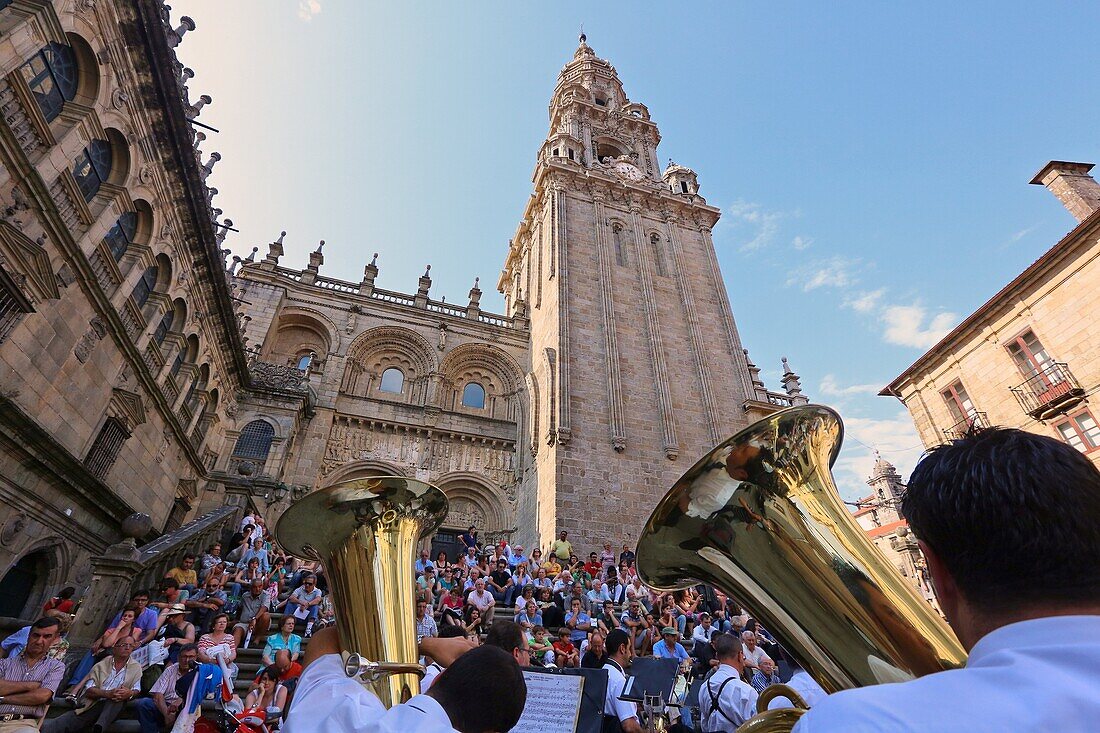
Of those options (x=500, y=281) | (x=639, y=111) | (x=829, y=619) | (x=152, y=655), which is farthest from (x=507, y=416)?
(x=639, y=111)

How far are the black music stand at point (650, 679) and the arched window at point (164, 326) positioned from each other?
1408 cm

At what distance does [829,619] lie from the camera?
6.18 ft

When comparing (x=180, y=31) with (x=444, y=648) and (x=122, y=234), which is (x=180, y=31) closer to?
(x=122, y=234)

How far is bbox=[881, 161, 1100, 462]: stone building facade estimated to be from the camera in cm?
1430

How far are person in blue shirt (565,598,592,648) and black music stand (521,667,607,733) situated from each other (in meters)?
4.52

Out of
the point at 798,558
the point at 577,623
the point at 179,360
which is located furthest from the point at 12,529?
the point at 798,558

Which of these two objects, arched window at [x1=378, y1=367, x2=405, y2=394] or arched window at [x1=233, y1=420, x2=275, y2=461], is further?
arched window at [x1=378, y1=367, x2=405, y2=394]

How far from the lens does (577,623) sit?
331 inches

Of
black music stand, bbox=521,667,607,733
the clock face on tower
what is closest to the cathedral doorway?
black music stand, bbox=521,667,607,733

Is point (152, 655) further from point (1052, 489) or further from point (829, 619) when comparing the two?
point (1052, 489)

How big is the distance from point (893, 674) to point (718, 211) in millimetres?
27902

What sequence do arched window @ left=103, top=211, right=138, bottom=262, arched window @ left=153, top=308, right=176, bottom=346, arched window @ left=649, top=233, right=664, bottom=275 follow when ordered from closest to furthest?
arched window @ left=103, top=211, right=138, bottom=262
arched window @ left=153, top=308, right=176, bottom=346
arched window @ left=649, top=233, right=664, bottom=275

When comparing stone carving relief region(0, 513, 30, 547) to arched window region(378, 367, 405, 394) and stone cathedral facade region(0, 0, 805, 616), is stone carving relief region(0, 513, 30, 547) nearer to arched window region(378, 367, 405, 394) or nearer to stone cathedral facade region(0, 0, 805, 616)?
stone cathedral facade region(0, 0, 805, 616)

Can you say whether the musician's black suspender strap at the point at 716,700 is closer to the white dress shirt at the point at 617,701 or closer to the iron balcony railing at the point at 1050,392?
the white dress shirt at the point at 617,701
